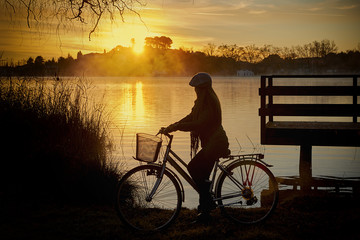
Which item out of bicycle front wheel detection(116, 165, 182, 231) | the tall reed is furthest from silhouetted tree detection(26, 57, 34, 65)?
bicycle front wheel detection(116, 165, 182, 231)

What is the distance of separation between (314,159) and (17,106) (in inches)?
471

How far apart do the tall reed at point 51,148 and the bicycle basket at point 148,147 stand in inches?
99.0

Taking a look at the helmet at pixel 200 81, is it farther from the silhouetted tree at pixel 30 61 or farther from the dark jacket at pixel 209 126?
the silhouetted tree at pixel 30 61

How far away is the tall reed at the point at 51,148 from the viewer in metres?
7.71

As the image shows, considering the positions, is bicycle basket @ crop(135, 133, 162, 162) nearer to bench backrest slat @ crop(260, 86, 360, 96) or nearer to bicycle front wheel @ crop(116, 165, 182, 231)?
bicycle front wheel @ crop(116, 165, 182, 231)

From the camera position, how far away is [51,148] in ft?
27.1

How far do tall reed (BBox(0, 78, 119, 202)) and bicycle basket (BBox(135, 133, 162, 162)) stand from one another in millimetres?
2514

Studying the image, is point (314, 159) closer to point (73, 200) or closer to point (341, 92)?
point (341, 92)

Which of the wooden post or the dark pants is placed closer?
the dark pants

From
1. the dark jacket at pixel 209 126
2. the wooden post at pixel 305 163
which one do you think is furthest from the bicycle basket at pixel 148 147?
the wooden post at pixel 305 163

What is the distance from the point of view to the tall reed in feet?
25.3

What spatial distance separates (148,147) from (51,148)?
3.46 metres

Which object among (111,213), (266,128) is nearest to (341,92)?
(266,128)

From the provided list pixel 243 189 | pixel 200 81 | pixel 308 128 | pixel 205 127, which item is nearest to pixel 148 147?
pixel 205 127
